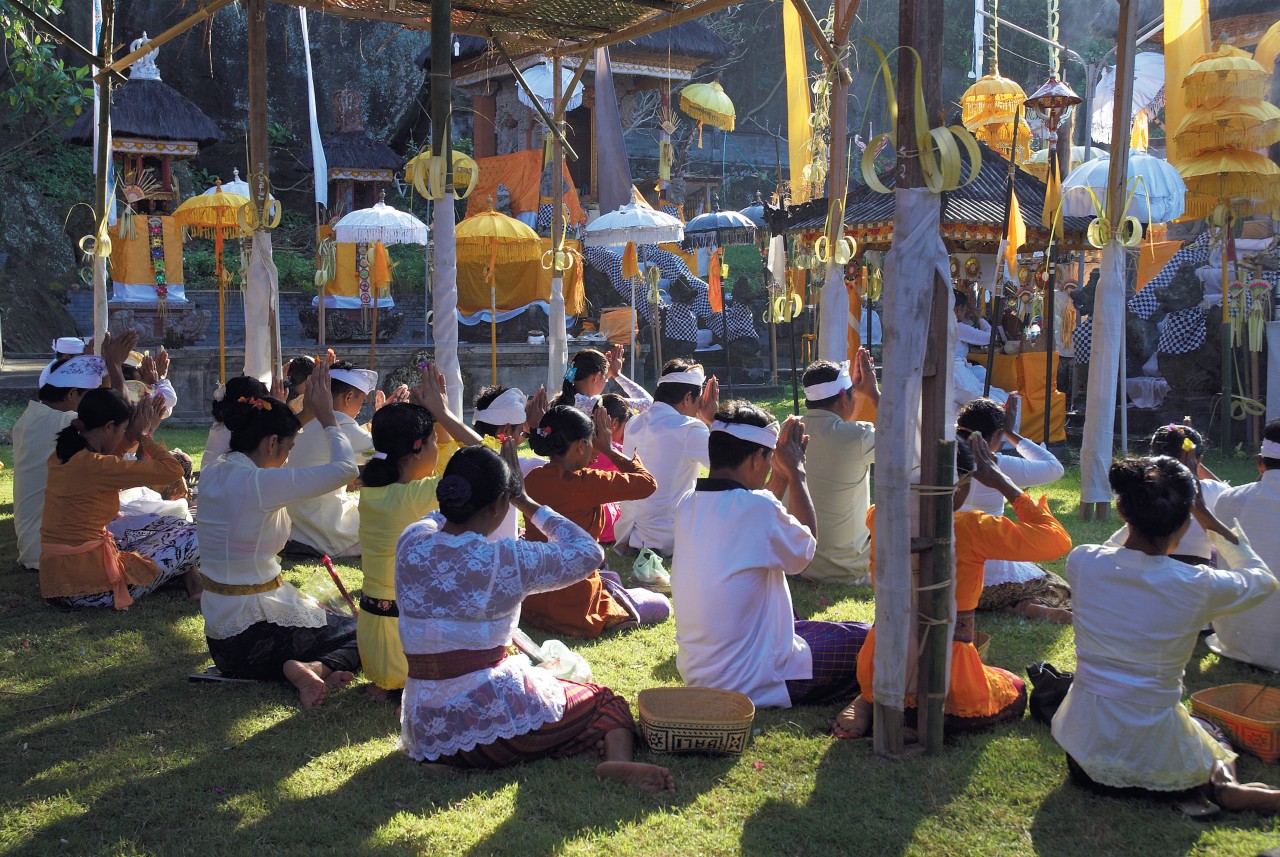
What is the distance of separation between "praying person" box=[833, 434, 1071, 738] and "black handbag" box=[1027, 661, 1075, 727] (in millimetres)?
63

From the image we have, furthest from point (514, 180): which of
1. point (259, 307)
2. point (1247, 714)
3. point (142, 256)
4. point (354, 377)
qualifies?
point (1247, 714)

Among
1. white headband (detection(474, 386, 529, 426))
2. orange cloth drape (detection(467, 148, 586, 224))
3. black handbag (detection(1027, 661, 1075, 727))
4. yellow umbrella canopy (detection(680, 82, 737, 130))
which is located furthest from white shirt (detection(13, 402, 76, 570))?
orange cloth drape (detection(467, 148, 586, 224))

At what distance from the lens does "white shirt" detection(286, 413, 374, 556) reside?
6632 millimetres

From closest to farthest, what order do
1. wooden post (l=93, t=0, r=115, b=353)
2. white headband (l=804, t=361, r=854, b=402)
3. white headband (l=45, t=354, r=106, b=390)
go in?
white headband (l=804, t=361, r=854, b=402)
white headband (l=45, t=354, r=106, b=390)
wooden post (l=93, t=0, r=115, b=353)

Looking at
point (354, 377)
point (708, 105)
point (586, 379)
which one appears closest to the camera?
point (354, 377)

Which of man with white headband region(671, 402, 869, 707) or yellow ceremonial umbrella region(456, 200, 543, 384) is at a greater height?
yellow ceremonial umbrella region(456, 200, 543, 384)

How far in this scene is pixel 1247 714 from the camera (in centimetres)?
379

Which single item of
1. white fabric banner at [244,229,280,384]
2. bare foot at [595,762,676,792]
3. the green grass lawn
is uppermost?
white fabric banner at [244,229,280,384]

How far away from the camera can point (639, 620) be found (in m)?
5.50

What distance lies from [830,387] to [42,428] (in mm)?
4611

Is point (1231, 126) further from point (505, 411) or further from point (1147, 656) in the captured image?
point (1147, 656)

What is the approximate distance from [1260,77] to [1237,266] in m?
1.90

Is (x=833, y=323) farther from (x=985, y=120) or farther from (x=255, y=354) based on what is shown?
(x=985, y=120)

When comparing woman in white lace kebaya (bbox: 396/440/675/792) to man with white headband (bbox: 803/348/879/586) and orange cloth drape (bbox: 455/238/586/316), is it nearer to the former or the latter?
man with white headband (bbox: 803/348/879/586)
